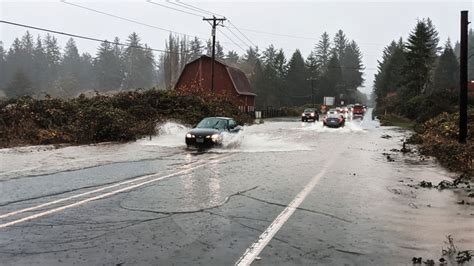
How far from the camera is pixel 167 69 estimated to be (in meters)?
118

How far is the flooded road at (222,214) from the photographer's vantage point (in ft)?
18.1

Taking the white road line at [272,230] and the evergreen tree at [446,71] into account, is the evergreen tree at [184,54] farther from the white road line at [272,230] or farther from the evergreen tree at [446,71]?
the white road line at [272,230]

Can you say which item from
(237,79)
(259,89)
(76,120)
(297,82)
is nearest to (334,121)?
(76,120)

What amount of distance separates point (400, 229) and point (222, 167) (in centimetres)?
732

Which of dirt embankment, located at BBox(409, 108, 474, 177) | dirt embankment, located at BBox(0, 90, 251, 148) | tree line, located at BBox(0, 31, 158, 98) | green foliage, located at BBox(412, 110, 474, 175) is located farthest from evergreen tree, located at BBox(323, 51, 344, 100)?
green foliage, located at BBox(412, 110, 474, 175)

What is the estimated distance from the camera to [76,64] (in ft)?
557

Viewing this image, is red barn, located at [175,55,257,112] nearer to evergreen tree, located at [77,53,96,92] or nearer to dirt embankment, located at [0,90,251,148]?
dirt embankment, located at [0,90,251,148]

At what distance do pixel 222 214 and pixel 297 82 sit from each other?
112034 mm

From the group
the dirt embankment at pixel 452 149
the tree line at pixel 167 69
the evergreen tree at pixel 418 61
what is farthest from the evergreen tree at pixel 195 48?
the dirt embankment at pixel 452 149

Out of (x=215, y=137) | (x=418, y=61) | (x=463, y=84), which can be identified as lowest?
(x=215, y=137)

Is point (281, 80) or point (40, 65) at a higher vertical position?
point (40, 65)

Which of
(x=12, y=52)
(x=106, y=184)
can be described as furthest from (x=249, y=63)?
(x=106, y=184)

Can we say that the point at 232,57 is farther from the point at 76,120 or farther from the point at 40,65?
the point at 76,120

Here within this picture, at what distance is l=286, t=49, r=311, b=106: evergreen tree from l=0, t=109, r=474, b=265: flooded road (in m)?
102
